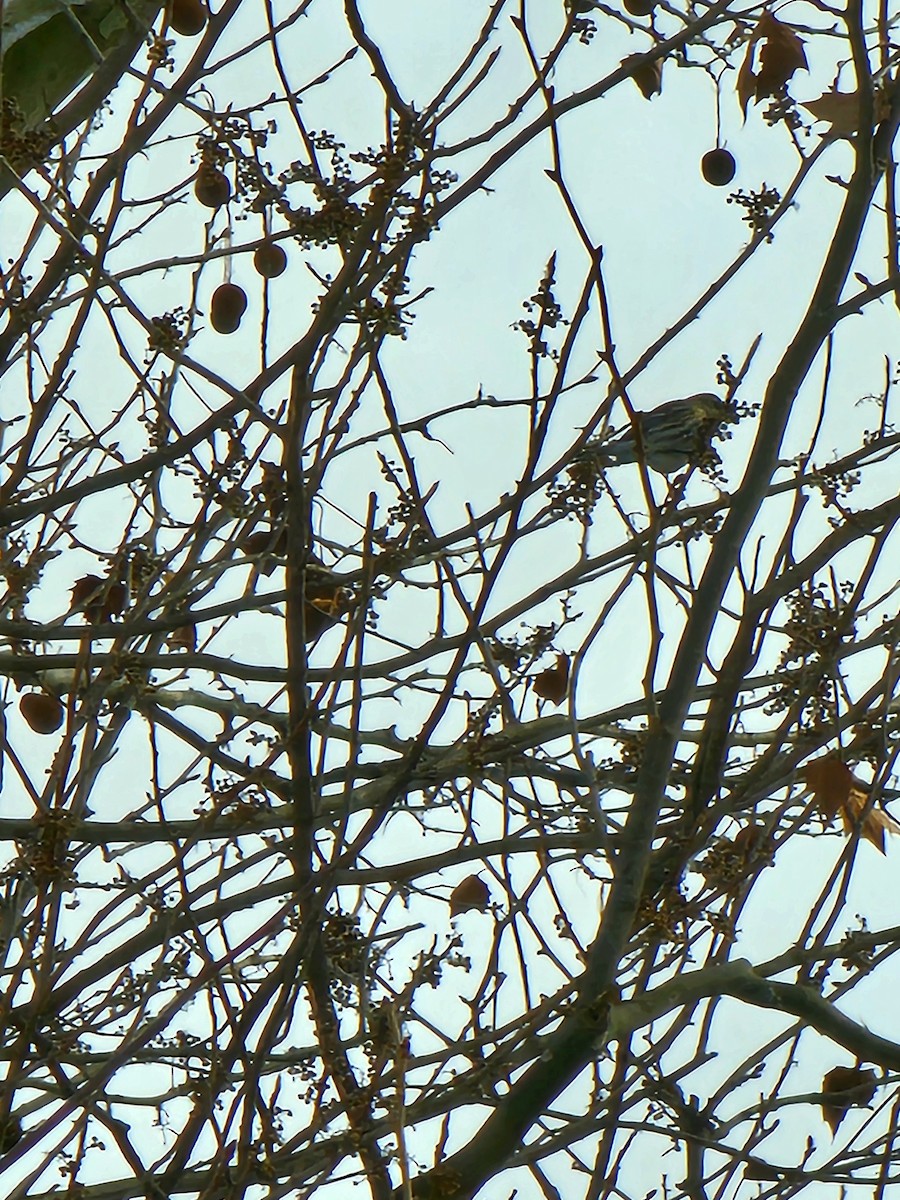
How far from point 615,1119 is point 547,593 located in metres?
1.11

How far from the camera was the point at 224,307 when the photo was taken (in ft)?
13.2

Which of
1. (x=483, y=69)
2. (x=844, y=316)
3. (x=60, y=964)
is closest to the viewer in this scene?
(x=60, y=964)

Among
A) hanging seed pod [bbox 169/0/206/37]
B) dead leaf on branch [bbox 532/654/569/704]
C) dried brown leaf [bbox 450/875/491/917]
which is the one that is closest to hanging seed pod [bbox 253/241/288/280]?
hanging seed pod [bbox 169/0/206/37]

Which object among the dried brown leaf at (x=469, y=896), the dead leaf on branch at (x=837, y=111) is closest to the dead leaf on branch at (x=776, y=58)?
the dead leaf on branch at (x=837, y=111)

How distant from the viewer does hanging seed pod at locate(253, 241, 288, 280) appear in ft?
11.6

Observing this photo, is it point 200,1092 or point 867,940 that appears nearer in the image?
point 200,1092

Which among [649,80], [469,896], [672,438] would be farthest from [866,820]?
[672,438]

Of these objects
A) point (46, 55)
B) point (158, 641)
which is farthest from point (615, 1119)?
point (46, 55)

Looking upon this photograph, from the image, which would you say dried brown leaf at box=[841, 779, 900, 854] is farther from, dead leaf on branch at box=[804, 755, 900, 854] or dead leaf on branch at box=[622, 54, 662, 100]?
dead leaf on branch at box=[622, 54, 662, 100]

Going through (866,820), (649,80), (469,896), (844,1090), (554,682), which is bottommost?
(844,1090)

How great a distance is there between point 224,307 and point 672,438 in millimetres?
1891

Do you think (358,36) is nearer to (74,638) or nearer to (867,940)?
(74,638)

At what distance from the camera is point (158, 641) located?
392 cm

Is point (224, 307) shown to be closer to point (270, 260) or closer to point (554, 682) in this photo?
point (270, 260)
